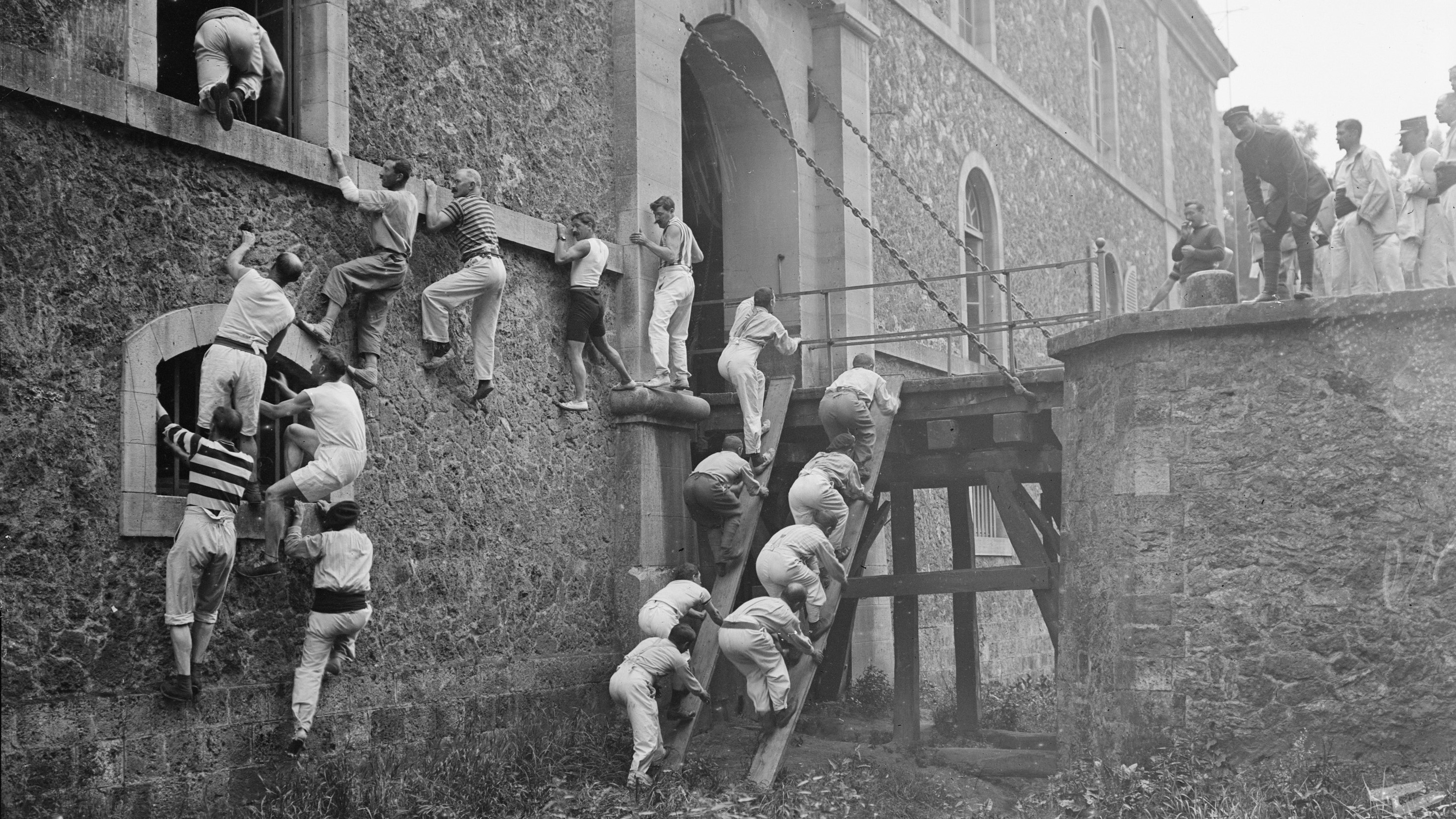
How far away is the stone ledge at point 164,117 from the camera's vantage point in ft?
24.7

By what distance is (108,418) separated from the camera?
784cm

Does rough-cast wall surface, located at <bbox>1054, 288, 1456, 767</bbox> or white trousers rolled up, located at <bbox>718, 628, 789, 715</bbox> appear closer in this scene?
rough-cast wall surface, located at <bbox>1054, 288, 1456, 767</bbox>

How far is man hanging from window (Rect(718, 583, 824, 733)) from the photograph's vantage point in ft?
35.5

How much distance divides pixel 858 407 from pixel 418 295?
147 inches

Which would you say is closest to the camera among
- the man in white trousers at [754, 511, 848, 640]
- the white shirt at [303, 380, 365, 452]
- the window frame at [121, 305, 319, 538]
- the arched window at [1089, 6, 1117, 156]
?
the window frame at [121, 305, 319, 538]

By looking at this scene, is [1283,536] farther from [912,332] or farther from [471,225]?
[471,225]

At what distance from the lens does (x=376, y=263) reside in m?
9.62

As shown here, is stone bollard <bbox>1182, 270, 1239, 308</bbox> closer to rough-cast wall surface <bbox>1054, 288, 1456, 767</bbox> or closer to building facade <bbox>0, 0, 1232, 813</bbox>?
rough-cast wall surface <bbox>1054, 288, 1456, 767</bbox>

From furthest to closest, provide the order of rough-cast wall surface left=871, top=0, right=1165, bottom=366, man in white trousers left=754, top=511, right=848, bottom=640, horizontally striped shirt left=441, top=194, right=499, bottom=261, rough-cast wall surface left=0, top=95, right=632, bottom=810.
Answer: rough-cast wall surface left=871, top=0, right=1165, bottom=366, man in white trousers left=754, top=511, right=848, bottom=640, horizontally striped shirt left=441, top=194, right=499, bottom=261, rough-cast wall surface left=0, top=95, right=632, bottom=810

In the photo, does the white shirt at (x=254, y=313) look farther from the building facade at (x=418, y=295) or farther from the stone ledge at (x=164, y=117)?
the stone ledge at (x=164, y=117)

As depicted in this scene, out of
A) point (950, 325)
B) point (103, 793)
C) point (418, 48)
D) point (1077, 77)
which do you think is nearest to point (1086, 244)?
point (1077, 77)

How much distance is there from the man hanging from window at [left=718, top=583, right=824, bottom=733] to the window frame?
416 centimetres

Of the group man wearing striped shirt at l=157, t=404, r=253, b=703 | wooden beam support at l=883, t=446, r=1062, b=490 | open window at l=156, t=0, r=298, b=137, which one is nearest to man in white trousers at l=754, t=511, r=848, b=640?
wooden beam support at l=883, t=446, r=1062, b=490

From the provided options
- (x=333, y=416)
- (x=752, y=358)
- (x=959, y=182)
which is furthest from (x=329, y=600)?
(x=959, y=182)
